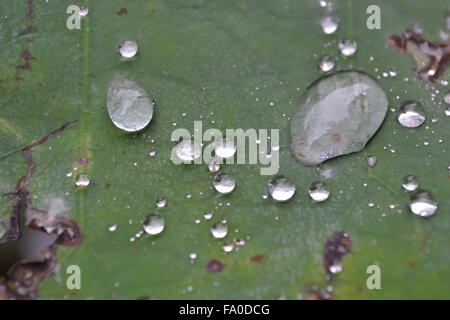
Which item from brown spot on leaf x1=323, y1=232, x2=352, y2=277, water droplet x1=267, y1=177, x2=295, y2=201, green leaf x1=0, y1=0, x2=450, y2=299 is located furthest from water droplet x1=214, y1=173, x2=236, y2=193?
brown spot on leaf x1=323, y1=232, x2=352, y2=277

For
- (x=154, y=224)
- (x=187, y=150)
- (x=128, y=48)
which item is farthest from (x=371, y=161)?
(x=128, y=48)

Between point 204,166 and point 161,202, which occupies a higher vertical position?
point 204,166

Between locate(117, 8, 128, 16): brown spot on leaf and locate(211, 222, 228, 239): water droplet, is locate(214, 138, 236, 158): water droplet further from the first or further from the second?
locate(117, 8, 128, 16): brown spot on leaf

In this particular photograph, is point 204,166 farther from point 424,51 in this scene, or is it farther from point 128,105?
point 424,51

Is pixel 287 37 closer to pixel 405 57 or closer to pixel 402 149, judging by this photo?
pixel 405 57

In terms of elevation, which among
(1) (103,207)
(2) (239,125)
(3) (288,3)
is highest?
(3) (288,3)

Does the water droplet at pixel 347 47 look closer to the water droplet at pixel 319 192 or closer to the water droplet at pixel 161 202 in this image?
the water droplet at pixel 319 192
